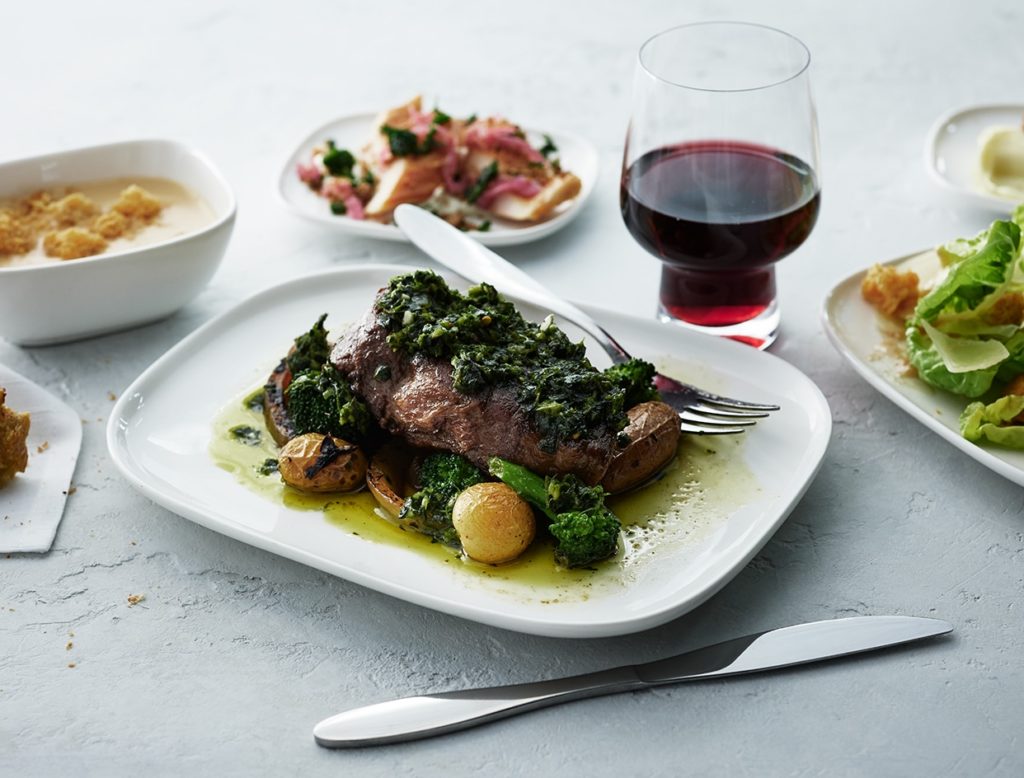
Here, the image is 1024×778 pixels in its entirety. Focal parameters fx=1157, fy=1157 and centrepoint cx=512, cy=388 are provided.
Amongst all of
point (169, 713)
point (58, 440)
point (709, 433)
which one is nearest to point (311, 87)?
point (58, 440)

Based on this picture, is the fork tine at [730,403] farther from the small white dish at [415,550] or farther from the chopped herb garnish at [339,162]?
the chopped herb garnish at [339,162]

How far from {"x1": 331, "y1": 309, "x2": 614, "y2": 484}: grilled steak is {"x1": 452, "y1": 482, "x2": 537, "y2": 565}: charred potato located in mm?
181

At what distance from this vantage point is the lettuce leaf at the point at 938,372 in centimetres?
370

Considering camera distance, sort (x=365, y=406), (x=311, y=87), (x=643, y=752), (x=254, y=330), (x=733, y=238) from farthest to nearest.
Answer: (x=311, y=87) < (x=254, y=330) < (x=733, y=238) < (x=365, y=406) < (x=643, y=752)

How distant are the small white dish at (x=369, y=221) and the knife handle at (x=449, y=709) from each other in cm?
244

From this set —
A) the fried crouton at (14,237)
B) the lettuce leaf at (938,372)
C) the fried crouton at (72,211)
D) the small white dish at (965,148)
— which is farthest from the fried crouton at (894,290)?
the fried crouton at (14,237)

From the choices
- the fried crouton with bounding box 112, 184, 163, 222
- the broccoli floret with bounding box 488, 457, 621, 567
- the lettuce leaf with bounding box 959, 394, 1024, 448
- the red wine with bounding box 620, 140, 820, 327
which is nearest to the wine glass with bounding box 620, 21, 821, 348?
the red wine with bounding box 620, 140, 820, 327

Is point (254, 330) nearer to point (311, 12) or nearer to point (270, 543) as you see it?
point (270, 543)

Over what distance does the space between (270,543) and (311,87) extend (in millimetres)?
→ 4137

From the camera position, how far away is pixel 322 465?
341 centimetres

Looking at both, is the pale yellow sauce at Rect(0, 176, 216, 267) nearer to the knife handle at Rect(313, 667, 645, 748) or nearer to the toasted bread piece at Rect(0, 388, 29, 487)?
the toasted bread piece at Rect(0, 388, 29, 487)

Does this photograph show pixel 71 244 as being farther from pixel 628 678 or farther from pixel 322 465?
pixel 628 678

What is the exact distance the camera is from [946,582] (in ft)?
10.7

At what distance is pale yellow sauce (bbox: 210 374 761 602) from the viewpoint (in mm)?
3100
